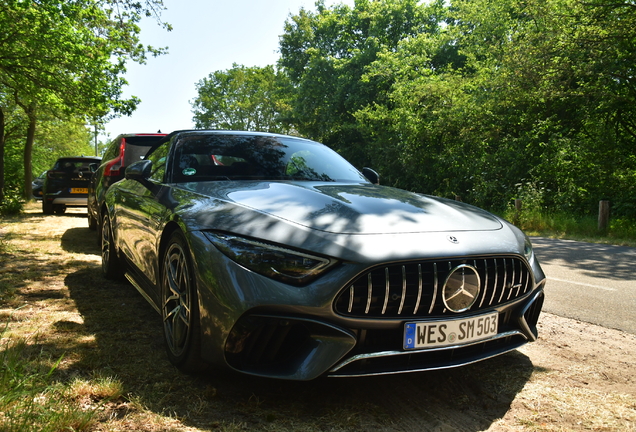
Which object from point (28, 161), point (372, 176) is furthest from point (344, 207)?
point (28, 161)

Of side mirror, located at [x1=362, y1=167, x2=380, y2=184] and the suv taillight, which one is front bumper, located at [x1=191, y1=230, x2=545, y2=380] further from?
the suv taillight

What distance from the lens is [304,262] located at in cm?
249

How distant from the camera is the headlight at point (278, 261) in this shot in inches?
97.2

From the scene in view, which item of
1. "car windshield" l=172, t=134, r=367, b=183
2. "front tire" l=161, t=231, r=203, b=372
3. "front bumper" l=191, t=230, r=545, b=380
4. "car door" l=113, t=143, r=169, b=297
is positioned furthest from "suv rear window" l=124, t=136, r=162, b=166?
"front bumper" l=191, t=230, r=545, b=380

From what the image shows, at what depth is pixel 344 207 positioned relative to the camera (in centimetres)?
301

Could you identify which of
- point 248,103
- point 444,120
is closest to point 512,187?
point 444,120

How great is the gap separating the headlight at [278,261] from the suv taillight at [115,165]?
5.99 m

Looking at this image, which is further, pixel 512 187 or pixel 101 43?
pixel 512 187

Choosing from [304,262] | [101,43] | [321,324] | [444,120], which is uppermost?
[101,43]

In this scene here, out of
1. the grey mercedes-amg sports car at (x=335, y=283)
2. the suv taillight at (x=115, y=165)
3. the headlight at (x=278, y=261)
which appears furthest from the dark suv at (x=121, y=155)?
the headlight at (x=278, y=261)

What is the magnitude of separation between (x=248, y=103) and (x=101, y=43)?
3797 centimetres

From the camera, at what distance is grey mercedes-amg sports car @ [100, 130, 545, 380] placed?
96.5 inches

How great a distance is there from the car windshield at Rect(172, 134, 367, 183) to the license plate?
1790mm

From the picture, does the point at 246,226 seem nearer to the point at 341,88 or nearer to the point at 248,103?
the point at 341,88
